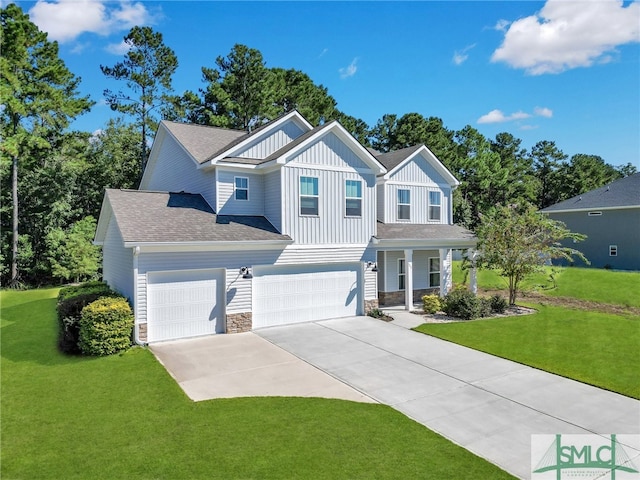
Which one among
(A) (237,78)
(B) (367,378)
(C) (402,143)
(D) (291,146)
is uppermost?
(A) (237,78)

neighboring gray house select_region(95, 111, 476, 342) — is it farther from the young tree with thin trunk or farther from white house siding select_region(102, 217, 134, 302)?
the young tree with thin trunk

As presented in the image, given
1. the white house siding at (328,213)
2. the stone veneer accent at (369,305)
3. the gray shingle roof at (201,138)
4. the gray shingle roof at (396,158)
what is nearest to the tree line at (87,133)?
the gray shingle roof at (201,138)

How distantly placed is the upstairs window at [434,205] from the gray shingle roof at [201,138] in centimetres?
999

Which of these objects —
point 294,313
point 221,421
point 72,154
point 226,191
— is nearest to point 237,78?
point 72,154

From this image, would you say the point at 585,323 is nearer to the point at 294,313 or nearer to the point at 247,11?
the point at 294,313

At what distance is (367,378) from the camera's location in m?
9.90

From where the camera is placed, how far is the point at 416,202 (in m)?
21.1

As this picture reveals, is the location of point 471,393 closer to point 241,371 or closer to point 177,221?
point 241,371

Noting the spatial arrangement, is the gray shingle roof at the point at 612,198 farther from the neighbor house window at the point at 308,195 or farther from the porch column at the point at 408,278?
the neighbor house window at the point at 308,195

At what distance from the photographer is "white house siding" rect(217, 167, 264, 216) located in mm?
15578

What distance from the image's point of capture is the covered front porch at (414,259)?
17891 millimetres

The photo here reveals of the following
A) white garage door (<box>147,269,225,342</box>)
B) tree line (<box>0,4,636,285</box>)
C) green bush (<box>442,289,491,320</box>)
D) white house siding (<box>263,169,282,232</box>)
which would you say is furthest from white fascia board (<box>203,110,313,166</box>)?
tree line (<box>0,4,636,285</box>)

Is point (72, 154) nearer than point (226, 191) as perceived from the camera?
No

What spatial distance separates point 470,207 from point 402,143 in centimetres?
1071
